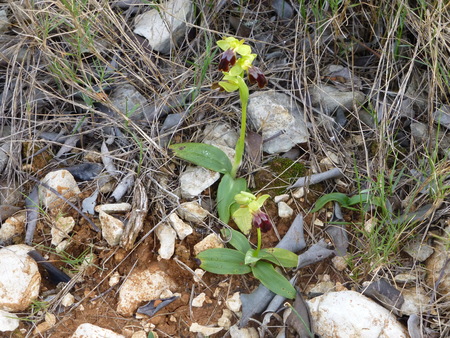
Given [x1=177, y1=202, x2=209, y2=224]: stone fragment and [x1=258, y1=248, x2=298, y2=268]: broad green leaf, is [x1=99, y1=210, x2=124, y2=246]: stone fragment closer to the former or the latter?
[x1=177, y1=202, x2=209, y2=224]: stone fragment

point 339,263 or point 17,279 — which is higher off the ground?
point 17,279

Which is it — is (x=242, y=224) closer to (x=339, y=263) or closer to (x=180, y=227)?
(x=180, y=227)

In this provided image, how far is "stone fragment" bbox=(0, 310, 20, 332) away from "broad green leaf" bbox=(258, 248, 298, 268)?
3.56 ft

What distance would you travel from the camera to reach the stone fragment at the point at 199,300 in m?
2.23

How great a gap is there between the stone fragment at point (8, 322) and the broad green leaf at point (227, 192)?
0.99 meters

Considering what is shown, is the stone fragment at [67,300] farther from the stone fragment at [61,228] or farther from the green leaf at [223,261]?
the green leaf at [223,261]

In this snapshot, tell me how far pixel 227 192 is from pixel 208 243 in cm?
26

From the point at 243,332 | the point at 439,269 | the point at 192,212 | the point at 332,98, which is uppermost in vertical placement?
the point at 332,98

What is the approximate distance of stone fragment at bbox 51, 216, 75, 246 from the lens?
2.36 metres

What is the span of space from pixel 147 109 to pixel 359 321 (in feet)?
5.02

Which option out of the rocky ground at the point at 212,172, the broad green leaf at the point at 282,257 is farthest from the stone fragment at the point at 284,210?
the broad green leaf at the point at 282,257

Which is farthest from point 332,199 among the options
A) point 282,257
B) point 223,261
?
point 223,261

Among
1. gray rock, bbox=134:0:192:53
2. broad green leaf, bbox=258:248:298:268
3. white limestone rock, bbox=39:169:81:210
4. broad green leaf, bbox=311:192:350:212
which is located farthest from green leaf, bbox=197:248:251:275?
gray rock, bbox=134:0:192:53

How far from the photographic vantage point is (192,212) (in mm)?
2432
